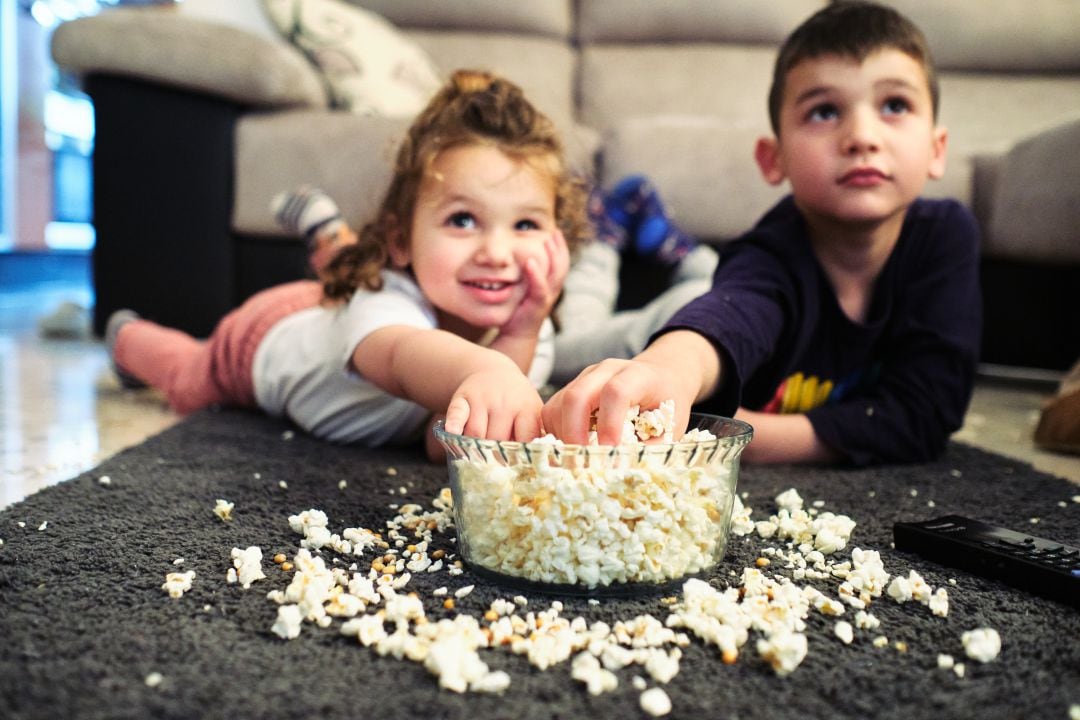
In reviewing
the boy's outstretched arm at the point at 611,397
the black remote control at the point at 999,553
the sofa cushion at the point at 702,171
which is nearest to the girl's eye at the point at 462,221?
the boy's outstretched arm at the point at 611,397

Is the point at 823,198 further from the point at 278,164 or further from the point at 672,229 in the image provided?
the point at 278,164

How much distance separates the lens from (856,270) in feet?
4.02

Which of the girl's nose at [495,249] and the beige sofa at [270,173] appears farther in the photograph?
the beige sofa at [270,173]

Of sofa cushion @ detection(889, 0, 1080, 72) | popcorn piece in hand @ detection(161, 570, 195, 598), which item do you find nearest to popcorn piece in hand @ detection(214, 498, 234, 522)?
popcorn piece in hand @ detection(161, 570, 195, 598)

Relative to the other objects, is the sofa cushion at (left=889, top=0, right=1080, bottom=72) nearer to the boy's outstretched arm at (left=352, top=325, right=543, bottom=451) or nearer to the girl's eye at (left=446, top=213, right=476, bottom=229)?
the girl's eye at (left=446, top=213, right=476, bottom=229)

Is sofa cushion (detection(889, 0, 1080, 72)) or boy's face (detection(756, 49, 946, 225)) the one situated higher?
sofa cushion (detection(889, 0, 1080, 72))

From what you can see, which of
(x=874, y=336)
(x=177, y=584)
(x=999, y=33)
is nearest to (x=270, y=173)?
(x=874, y=336)

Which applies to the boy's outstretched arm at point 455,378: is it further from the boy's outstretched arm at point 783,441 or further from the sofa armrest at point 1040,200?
the sofa armrest at point 1040,200

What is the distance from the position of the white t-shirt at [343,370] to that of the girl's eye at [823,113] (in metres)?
0.45

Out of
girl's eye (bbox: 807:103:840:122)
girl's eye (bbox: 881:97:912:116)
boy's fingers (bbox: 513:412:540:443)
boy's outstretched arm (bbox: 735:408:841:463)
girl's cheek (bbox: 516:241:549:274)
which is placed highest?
girl's eye (bbox: 881:97:912:116)

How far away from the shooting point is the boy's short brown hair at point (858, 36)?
114cm

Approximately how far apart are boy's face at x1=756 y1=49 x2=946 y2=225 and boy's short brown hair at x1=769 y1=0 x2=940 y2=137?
0.01 metres

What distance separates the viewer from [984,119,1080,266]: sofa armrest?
1.76m

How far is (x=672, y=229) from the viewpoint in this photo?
1.92 metres
